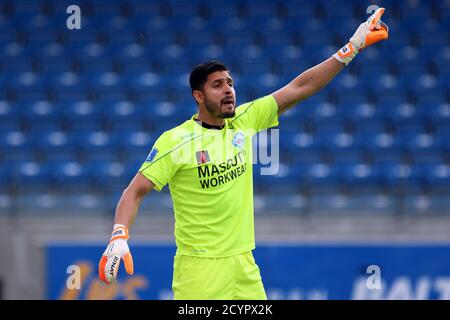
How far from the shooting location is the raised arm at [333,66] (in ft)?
18.6

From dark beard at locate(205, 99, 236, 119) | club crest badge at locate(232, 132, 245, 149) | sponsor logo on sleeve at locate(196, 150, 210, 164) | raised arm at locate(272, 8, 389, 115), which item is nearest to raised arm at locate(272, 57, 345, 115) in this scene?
raised arm at locate(272, 8, 389, 115)

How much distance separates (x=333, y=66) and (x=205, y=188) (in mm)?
1118

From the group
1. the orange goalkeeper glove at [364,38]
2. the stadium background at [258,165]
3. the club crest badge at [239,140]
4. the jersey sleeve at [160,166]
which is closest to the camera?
the jersey sleeve at [160,166]

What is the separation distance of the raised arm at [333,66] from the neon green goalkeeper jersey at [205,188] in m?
0.53

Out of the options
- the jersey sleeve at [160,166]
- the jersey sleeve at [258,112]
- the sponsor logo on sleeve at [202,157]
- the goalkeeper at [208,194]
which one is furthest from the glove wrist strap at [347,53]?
the jersey sleeve at [160,166]

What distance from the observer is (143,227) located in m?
9.38

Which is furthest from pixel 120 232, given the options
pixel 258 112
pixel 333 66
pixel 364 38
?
pixel 364 38

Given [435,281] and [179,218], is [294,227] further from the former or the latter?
[179,218]

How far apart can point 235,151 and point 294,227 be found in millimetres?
3938

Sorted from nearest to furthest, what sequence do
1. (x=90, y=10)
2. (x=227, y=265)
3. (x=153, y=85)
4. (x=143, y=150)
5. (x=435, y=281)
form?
(x=227, y=265) → (x=435, y=281) → (x=143, y=150) → (x=153, y=85) → (x=90, y=10)

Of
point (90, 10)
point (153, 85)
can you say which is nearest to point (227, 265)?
point (153, 85)

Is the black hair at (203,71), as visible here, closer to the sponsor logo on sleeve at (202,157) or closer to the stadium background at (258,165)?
the sponsor logo on sleeve at (202,157)

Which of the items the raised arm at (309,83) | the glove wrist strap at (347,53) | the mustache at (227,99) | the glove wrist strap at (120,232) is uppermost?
the glove wrist strap at (347,53)
